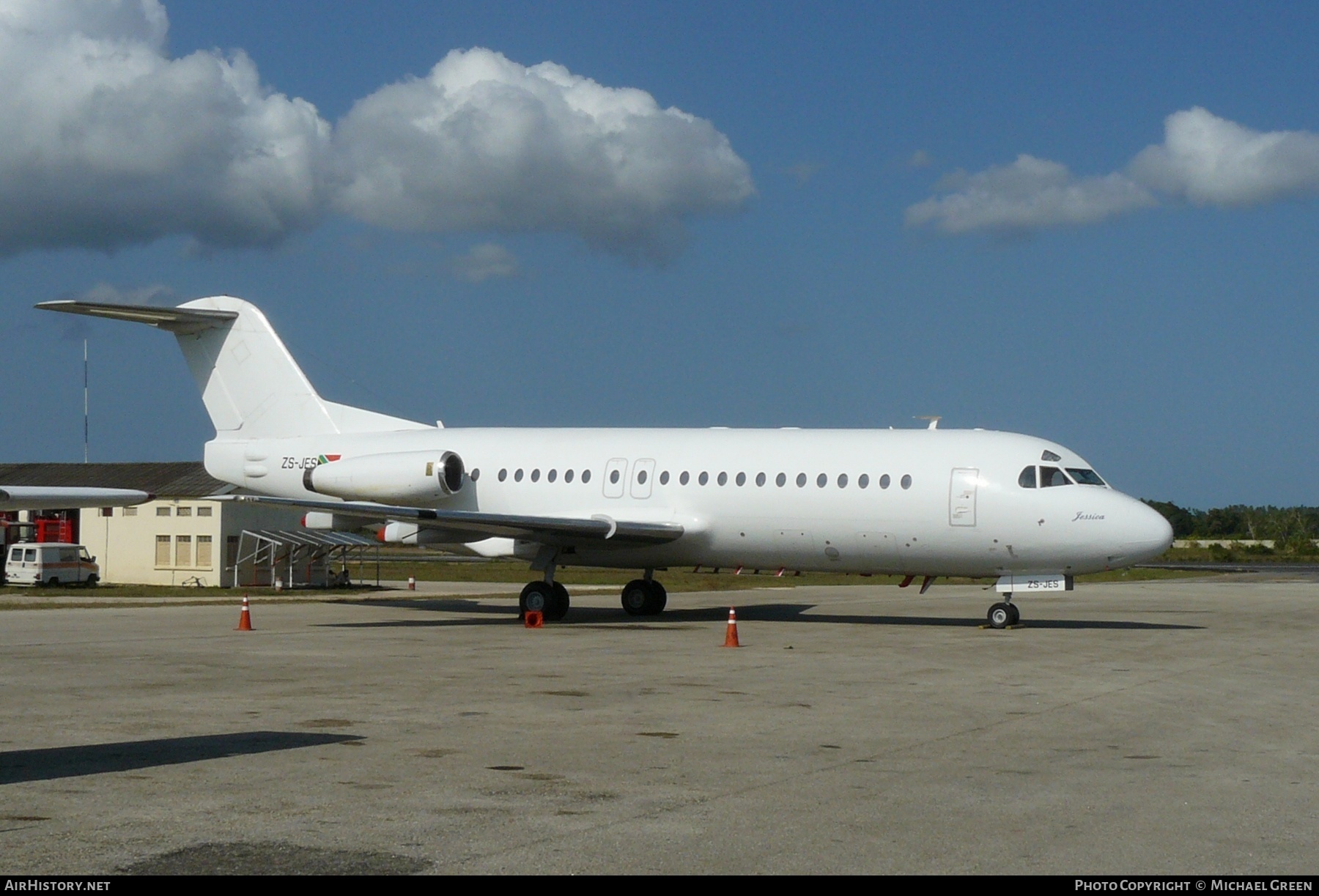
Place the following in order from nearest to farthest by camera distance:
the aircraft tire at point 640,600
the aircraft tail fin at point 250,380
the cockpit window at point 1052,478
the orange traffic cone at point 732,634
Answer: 1. the orange traffic cone at point 732,634
2. the cockpit window at point 1052,478
3. the aircraft tire at point 640,600
4. the aircraft tail fin at point 250,380

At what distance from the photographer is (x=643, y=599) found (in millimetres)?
29172

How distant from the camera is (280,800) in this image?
8539 mm

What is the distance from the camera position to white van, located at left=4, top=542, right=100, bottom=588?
142 feet

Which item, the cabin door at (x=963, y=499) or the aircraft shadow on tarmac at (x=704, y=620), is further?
the aircraft shadow on tarmac at (x=704, y=620)

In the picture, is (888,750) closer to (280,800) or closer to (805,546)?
(280,800)

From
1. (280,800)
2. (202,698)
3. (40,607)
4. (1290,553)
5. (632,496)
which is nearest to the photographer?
(280,800)

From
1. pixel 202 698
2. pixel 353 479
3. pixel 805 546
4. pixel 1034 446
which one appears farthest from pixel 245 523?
pixel 202 698

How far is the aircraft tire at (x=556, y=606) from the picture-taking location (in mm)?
26938

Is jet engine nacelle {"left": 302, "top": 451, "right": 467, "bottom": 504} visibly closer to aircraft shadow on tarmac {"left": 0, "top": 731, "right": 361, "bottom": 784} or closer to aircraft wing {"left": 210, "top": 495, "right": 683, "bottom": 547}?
aircraft wing {"left": 210, "top": 495, "right": 683, "bottom": 547}

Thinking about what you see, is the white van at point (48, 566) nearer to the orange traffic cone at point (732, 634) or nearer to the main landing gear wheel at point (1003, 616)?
the orange traffic cone at point (732, 634)

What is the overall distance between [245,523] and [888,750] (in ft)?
125

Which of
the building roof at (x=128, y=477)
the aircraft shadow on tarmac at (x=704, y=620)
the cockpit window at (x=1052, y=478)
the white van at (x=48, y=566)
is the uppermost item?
the building roof at (x=128, y=477)

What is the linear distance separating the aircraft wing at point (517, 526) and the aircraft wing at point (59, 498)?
768cm

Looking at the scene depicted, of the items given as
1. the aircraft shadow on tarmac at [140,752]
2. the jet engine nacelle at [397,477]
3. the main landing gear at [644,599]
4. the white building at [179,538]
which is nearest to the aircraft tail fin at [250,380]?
the jet engine nacelle at [397,477]
